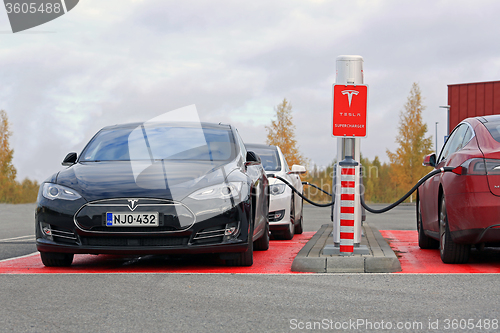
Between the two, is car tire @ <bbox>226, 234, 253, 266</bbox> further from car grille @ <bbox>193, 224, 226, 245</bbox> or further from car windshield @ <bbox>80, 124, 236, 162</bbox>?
car windshield @ <bbox>80, 124, 236, 162</bbox>

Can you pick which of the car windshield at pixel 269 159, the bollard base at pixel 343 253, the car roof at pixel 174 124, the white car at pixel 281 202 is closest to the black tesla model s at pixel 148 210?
the bollard base at pixel 343 253

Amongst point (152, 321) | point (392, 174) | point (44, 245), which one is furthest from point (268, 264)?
point (392, 174)

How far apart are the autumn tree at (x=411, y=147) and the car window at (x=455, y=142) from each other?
37825mm

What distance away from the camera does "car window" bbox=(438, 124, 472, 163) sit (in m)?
6.70

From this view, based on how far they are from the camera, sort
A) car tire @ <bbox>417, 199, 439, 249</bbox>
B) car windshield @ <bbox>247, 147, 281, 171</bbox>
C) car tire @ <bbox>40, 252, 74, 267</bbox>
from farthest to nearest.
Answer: car windshield @ <bbox>247, 147, 281, 171</bbox>, car tire @ <bbox>417, 199, 439, 249</bbox>, car tire @ <bbox>40, 252, 74, 267</bbox>

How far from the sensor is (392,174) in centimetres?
4534

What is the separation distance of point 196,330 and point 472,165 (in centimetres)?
343

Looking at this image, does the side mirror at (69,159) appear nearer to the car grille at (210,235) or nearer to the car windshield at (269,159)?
the car grille at (210,235)

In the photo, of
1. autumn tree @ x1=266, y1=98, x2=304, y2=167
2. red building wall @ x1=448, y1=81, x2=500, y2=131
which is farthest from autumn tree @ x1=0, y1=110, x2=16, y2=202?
red building wall @ x1=448, y1=81, x2=500, y2=131

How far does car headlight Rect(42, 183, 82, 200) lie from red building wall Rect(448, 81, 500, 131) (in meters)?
29.7

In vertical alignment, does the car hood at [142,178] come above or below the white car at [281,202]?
above

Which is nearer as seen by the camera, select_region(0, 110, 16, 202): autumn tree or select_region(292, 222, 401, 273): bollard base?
select_region(292, 222, 401, 273): bollard base

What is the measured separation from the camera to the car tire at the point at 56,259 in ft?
20.1

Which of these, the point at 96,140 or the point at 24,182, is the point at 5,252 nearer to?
the point at 96,140
